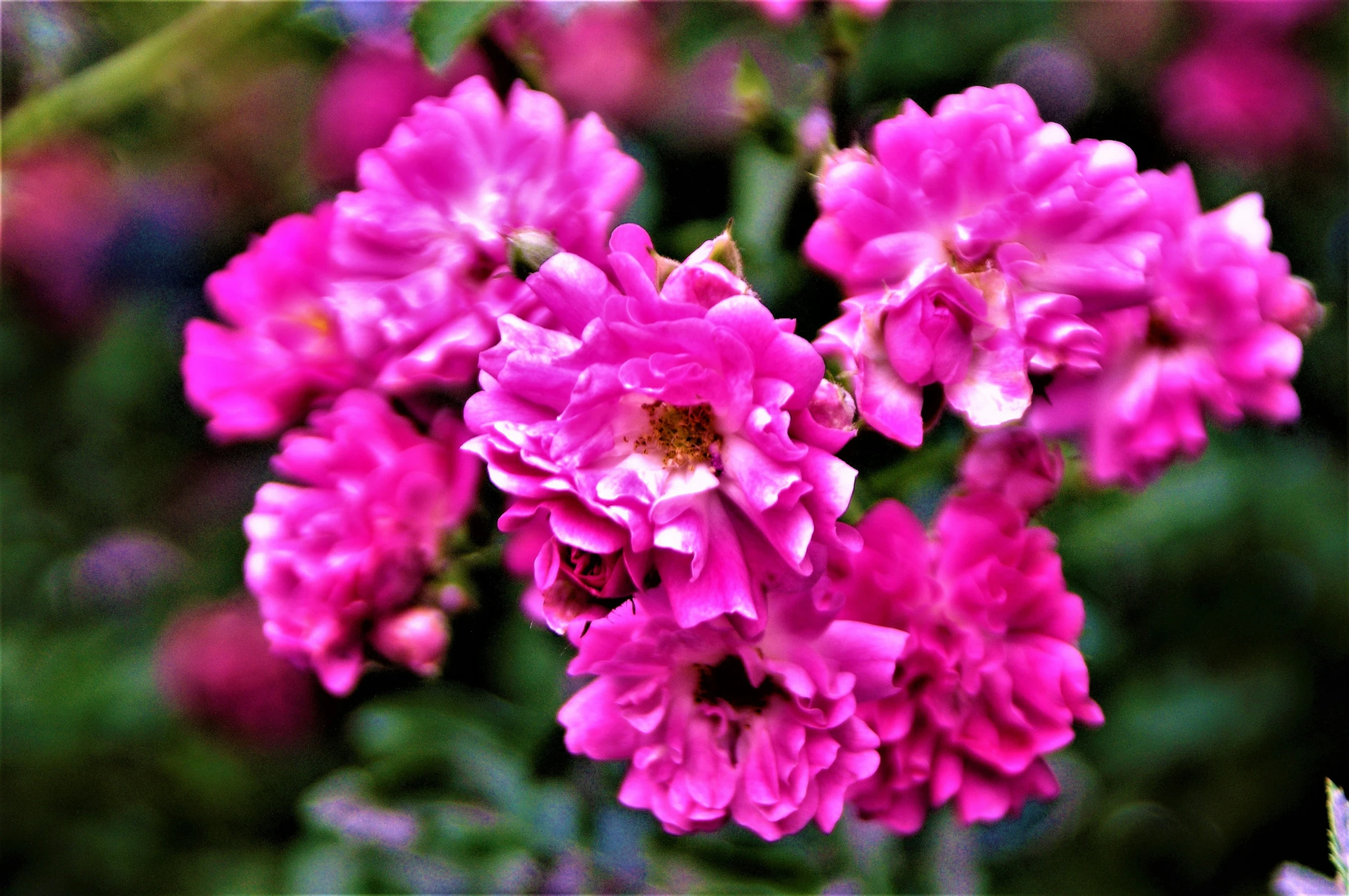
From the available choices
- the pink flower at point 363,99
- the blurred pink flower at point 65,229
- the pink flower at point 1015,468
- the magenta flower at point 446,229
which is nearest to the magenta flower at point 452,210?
the magenta flower at point 446,229

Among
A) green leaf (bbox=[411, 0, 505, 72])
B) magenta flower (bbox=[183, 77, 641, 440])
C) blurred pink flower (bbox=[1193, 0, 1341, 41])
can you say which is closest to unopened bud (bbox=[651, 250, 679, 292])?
magenta flower (bbox=[183, 77, 641, 440])

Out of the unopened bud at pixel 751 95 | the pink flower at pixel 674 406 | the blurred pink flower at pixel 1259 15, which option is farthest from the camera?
the blurred pink flower at pixel 1259 15

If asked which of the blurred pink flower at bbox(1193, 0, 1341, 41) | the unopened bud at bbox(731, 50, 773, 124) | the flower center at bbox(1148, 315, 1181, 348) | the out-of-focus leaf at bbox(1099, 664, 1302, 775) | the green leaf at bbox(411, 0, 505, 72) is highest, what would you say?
the green leaf at bbox(411, 0, 505, 72)

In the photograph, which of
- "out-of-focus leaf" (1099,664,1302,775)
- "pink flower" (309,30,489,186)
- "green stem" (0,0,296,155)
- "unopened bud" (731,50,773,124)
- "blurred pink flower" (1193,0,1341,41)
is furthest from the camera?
"blurred pink flower" (1193,0,1341,41)

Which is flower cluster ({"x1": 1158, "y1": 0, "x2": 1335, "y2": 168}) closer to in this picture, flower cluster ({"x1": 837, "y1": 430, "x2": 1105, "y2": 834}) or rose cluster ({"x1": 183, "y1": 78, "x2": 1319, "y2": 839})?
rose cluster ({"x1": 183, "y1": 78, "x2": 1319, "y2": 839})

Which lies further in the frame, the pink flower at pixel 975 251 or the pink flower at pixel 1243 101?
the pink flower at pixel 1243 101

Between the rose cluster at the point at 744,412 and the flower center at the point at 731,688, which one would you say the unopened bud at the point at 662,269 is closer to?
the rose cluster at the point at 744,412

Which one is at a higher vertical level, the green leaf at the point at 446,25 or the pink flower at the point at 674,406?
the green leaf at the point at 446,25

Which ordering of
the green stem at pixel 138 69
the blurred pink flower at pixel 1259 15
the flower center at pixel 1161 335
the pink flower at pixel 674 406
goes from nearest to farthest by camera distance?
the pink flower at pixel 674 406 → the flower center at pixel 1161 335 → the green stem at pixel 138 69 → the blurred pink flower at pixel 1259 15
